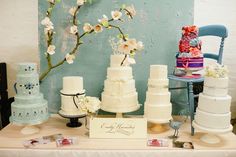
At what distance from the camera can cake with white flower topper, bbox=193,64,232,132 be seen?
1298 mm

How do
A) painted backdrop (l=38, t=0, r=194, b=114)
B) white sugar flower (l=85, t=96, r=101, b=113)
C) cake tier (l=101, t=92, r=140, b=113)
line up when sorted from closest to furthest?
1. white sugar flower (l=85, t=96, r=101, b=113)
2. cake tier (l=101, t=92, r=140, b=113)
3. painted backdrop (l=38, t=0, r=194, b=114)

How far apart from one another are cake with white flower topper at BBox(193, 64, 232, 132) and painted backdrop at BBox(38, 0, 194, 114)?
47 cm

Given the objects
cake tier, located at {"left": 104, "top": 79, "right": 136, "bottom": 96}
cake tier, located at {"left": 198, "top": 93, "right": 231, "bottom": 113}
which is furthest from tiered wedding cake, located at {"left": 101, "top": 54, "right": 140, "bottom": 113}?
cake tier, located at {"left": 198, "top": 93, "right": 231, "bottom": 113}

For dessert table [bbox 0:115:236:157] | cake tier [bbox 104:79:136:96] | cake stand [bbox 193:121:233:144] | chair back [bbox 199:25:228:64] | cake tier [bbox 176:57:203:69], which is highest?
chair back [bbox 199:25:228:64]

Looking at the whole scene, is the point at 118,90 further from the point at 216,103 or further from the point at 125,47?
the point at 216,103

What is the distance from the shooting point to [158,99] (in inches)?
57.4

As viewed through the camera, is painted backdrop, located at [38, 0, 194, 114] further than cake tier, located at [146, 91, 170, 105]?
Yes

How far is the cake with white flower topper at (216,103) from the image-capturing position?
1298 millimetres

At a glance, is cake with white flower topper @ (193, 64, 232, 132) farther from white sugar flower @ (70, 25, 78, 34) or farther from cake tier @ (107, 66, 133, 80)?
white sugar flower @ (70, 25, 78, 34)

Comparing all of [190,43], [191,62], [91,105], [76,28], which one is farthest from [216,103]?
[76,28]

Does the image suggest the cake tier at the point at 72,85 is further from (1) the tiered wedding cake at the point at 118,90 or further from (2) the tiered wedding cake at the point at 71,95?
(1) the tiered wedding cake at the point at 118,90

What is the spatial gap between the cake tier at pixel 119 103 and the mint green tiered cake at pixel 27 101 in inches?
14.1

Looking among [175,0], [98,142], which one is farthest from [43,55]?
[175,0]

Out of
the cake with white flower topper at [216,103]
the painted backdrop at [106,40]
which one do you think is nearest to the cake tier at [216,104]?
the cake with white flower topper at [216,103]
